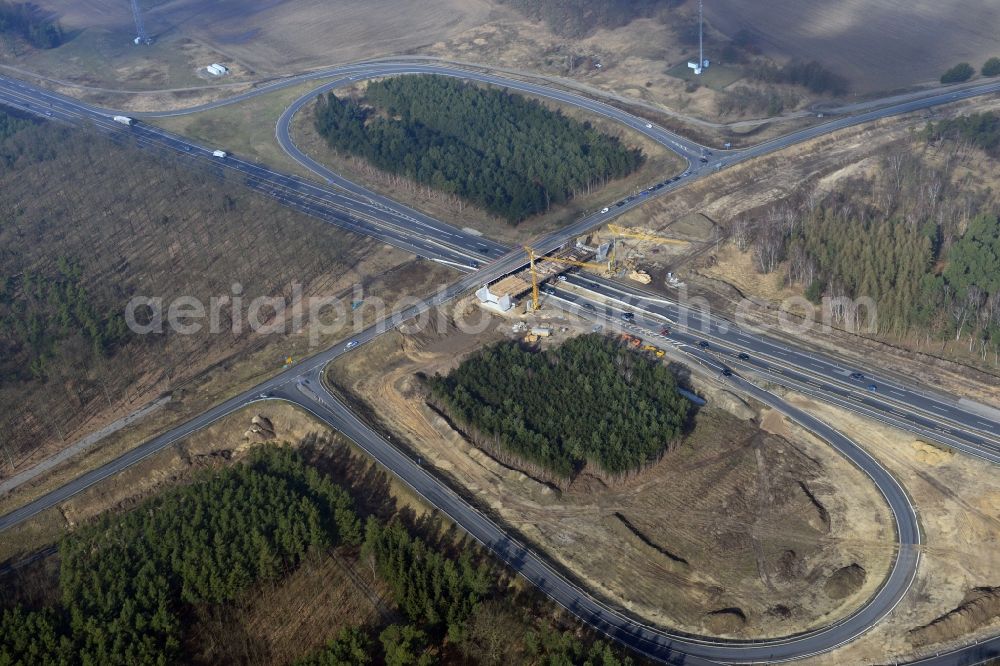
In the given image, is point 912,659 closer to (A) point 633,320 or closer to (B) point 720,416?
(B) point 720,416

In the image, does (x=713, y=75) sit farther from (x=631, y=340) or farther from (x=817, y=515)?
(x=817, y=515)

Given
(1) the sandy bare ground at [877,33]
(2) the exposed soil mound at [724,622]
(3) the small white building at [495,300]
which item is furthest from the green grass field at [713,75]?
(2) the exposed soil mound at [724,622]


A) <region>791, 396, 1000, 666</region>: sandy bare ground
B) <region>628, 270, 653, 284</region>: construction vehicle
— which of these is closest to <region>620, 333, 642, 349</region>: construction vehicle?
<region>628, 270, 653, 284</region>: construction vehicle

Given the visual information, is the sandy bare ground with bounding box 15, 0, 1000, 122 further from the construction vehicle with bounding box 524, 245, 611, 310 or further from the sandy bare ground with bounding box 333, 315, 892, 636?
the sandy bare ground with bounding box 333, 315, 892, 636

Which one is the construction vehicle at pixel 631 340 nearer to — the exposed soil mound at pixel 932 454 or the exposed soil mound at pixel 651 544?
the exposed soil mound at pixel 651 544

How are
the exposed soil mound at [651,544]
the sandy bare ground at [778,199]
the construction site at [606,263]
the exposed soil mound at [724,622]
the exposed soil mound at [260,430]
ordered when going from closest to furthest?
1. the exposed soil mound at [724,622]
2. the exposed soil mound at [651,544]
3. the exposed soil mound at [260,430]
4. the sandy bare ground at [778,199]
5. the construction site at [606,263]

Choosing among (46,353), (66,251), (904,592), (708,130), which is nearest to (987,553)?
(904,592)
